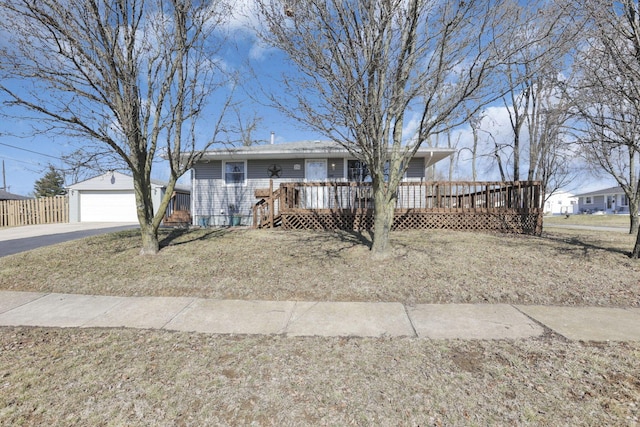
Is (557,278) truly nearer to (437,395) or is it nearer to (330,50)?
(437,395)

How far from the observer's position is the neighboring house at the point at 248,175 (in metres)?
12.2

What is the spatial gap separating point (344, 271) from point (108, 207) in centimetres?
1990

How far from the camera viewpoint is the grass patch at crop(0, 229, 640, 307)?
450cm

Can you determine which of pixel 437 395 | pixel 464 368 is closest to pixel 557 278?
pixel 464 368

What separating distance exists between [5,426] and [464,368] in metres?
3.31

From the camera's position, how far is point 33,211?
17969 millimetres

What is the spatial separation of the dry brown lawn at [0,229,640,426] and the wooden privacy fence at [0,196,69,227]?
17505 mm

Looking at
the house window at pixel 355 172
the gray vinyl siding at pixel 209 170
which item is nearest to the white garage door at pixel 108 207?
the gray vinyl siding at pixel 209 170

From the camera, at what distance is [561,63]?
5.84 meters

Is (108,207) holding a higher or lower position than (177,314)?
higher

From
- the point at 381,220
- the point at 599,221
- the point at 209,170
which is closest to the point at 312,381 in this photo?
the point at 381,220

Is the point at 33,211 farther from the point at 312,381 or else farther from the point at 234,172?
the point at 312,381

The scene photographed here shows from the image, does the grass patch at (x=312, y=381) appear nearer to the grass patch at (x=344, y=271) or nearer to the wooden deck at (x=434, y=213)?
the grass patch at (x=344, y=271)

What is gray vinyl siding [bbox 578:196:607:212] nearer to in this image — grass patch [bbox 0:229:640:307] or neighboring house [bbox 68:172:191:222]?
grass patch [bbox 0:229:640:307]
